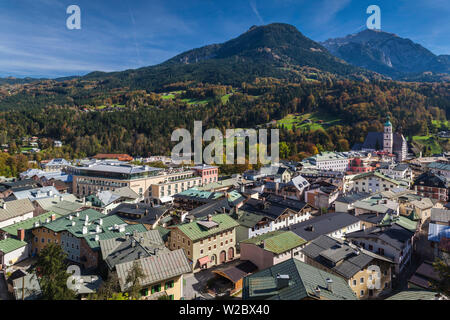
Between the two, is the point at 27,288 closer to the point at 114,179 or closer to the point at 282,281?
the point at 282,281

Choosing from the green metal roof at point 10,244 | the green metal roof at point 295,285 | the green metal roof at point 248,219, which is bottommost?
the green metal roof at point 10,244

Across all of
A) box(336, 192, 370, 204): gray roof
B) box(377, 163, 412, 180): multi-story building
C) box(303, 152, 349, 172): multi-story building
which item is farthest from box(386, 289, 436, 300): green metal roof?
box(303, 152, 349, 172): multi-story building

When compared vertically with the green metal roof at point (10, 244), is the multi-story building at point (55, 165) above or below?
above

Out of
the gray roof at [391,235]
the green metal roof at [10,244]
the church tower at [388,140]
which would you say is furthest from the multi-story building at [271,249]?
the church tower at [388,140]

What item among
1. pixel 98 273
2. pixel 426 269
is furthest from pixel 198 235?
pixel 426 269

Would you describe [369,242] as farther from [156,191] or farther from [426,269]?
[156,191]

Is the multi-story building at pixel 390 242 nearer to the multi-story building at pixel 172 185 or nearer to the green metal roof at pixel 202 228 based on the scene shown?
the green metal roof at pixel 202 228
